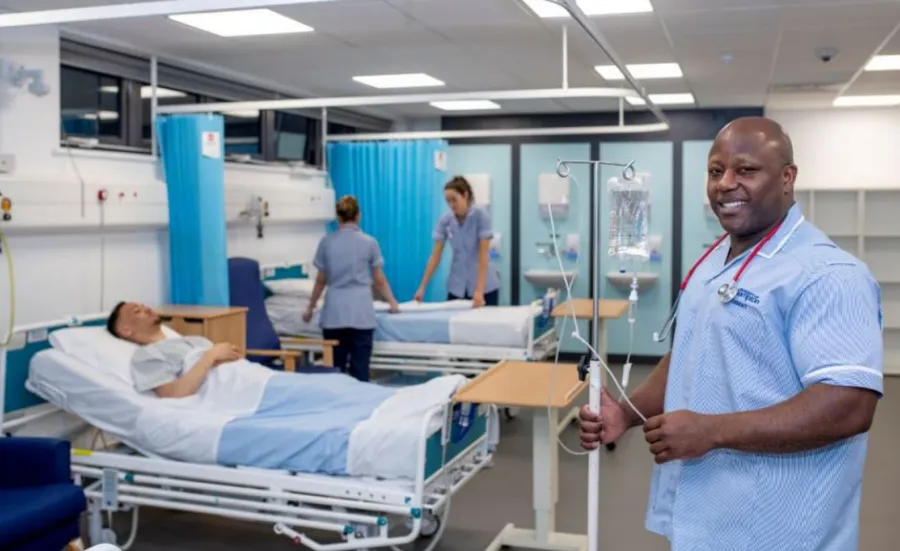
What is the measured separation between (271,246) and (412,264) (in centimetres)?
118

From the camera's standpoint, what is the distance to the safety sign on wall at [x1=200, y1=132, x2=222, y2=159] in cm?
537

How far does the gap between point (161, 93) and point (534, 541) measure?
3786 mm

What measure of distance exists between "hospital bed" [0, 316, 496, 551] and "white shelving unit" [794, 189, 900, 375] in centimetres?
551

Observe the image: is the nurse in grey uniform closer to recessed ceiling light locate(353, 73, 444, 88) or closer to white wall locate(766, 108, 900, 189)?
recessed ceiling light locate(353, 73, 444, 88)

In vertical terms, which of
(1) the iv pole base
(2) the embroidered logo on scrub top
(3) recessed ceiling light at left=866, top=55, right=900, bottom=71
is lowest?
(1) the iv pole base

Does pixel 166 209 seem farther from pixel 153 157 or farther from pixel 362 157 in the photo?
pixel 362 157

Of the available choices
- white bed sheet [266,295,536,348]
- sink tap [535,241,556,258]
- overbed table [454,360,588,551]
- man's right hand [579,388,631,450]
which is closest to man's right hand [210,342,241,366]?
overbed table [454,360,588,551]

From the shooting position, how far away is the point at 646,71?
645cm

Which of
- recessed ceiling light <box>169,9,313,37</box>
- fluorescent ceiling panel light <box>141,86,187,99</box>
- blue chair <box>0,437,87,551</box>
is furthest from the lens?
fluorescent ceiling panel light <box>141,86,187,99</box>

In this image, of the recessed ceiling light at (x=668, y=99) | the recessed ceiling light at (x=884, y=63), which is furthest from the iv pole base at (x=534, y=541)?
the recessed ceiling light at (x=668, y=99)

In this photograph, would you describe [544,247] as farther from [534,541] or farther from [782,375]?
[782,375]

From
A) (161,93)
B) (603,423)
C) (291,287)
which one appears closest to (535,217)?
(291,287)

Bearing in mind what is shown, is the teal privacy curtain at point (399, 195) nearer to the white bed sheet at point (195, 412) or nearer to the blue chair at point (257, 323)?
the blue chair at point (257, 323)

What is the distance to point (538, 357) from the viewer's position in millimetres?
6016
